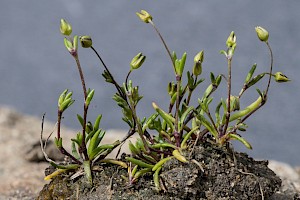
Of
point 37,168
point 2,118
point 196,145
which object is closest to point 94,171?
point 196,145

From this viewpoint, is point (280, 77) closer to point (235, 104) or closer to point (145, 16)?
point (235, 104)

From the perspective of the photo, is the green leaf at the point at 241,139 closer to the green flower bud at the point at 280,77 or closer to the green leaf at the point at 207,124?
the green leaf at the point at 207,124

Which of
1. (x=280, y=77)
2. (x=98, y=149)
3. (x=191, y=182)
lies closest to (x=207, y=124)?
(x=191, y=182)

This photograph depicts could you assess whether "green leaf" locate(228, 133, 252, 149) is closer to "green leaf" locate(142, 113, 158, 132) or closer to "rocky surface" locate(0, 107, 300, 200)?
"green leaf" locate(142, 113, 158, 132)

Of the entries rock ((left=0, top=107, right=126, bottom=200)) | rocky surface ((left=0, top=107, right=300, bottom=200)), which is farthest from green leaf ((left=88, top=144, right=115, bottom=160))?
rock ((left=0, top=107, right=126, bottom=200))

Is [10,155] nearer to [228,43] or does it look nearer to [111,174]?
[111,174]

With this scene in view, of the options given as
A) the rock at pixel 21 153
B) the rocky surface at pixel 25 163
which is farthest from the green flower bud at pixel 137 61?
the rock at pixel 21 153

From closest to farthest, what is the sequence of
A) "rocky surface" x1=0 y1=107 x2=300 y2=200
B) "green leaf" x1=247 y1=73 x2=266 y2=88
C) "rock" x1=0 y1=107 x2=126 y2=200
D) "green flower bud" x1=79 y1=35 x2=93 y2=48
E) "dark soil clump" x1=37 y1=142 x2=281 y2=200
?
"green flower bud" x1=79 y1=35 x2=93 y2=48 → "dark soil clump" x1=37 y1=142 x2=281 y2=200 → "green leaf" x1=247 y1=73 x2=266 y2=88 → "rocky surface" x1=0 y1=107 x2=300 y2=200 → "rock" x1=0 y1=107 x2=126 y2=200

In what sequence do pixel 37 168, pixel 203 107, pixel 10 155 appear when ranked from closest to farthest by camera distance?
1. pixel 203 107
2. pixel 37 168
3. pixel 10 155
